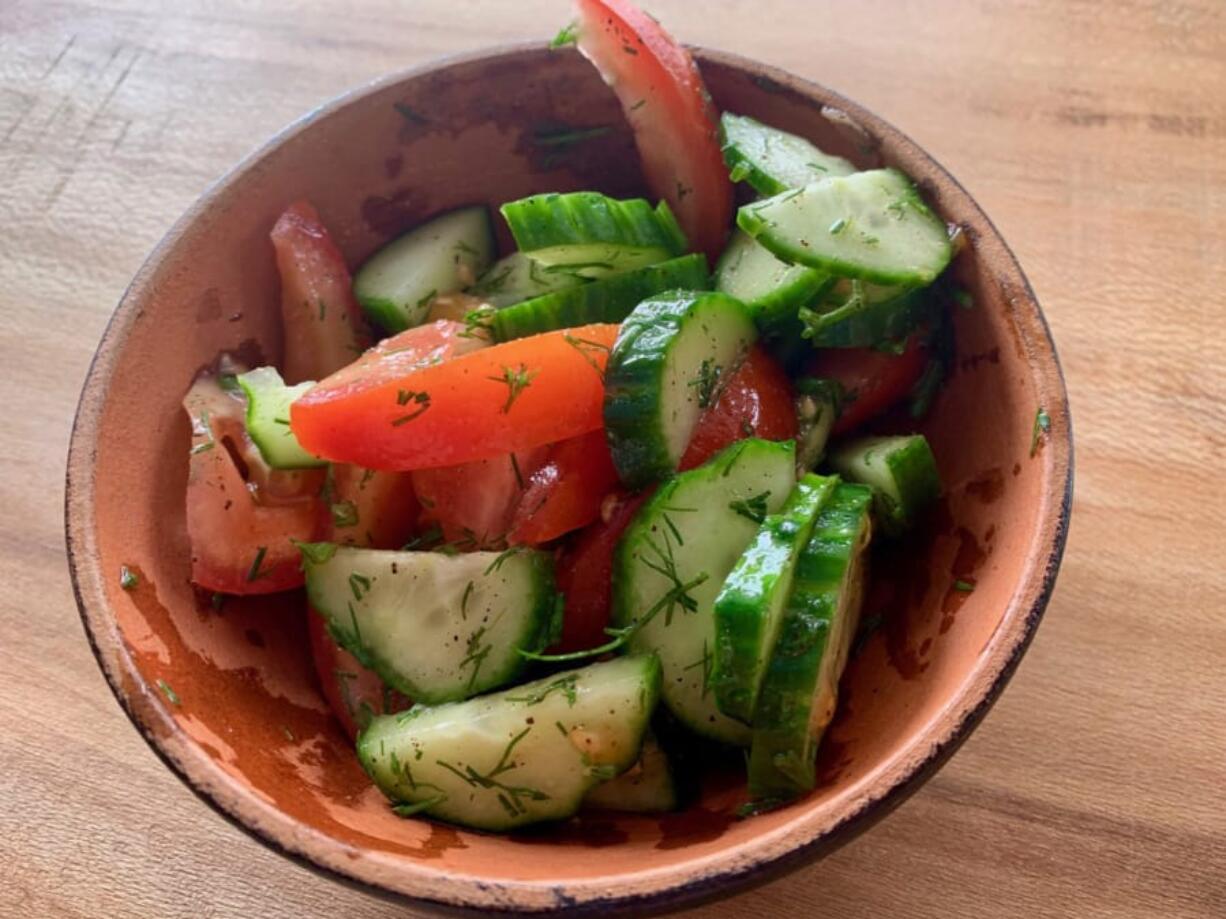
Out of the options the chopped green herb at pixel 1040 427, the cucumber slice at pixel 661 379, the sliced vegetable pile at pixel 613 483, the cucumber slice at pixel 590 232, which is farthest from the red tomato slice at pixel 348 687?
the chopped green herb at pixel 1040 427

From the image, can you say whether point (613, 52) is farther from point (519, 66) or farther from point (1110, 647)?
point (1110, 647)

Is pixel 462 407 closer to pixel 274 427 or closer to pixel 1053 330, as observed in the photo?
pixel 274 427

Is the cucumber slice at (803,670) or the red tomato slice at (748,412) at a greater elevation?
the red tomato slice at (748,412)

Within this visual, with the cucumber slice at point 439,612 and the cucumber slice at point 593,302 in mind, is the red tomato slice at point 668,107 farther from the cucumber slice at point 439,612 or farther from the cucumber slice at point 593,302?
the cucumber slice at point 439,612

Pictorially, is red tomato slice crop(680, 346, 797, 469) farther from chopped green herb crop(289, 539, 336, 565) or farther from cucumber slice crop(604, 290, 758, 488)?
chopped green herb crop(289, 539, 336, 565)

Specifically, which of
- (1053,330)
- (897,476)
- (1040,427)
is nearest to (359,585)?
(897,476)

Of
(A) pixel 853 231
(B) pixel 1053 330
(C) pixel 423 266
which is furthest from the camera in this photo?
(B) pixel 1053 330

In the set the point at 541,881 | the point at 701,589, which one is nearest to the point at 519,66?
the point at 701,589
